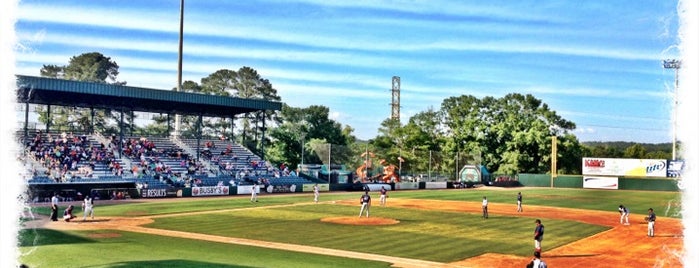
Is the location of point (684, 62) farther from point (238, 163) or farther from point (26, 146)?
point (238, 163)

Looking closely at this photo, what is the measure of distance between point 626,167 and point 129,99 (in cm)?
7107

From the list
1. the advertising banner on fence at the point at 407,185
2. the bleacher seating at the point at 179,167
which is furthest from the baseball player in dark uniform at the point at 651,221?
the advertising banner on fence at the point at 407,185

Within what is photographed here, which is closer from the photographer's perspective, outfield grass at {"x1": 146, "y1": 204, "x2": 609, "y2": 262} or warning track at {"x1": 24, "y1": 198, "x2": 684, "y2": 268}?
warning track at {"x1": 24, "y1": 198, "x2": 684, "y2": 268}

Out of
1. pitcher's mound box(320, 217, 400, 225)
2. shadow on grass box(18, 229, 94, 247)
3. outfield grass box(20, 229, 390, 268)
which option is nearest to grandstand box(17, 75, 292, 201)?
shadow on grass box(18, 229, 94, 247)

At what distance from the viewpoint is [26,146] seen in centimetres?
5206

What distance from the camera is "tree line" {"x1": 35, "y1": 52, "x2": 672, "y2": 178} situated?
101438 millimetres

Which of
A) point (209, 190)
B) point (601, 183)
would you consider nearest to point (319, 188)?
point (209, 190)

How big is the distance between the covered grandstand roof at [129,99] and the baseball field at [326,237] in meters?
13.0

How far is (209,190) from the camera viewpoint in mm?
57094

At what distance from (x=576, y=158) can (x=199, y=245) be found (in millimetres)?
95884

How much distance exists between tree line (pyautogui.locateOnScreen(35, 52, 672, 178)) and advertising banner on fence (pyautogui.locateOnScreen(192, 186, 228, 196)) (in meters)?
37.3

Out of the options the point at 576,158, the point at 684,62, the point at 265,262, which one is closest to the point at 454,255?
the point at 265,262

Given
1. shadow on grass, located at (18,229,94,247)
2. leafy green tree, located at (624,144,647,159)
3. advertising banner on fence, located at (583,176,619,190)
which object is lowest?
shadow on grass, located at (18,229,94,247)

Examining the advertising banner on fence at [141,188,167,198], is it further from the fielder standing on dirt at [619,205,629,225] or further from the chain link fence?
the fielder standing on dirt at [619,205,629,225]
